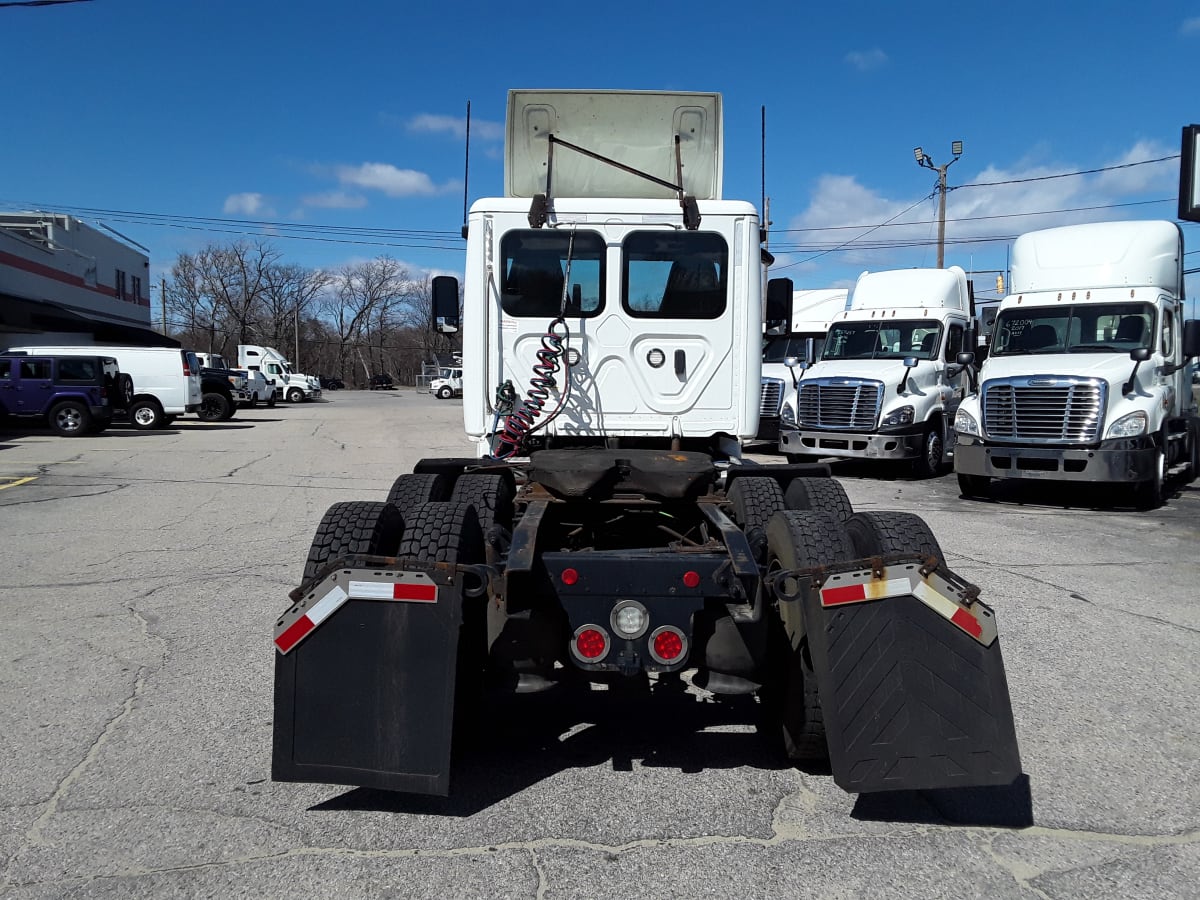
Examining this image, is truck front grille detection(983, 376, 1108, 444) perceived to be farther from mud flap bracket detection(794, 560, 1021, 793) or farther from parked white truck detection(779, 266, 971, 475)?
mud flap bracket detection(794, 560, 1021, 793)

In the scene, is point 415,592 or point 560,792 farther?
point 560,792

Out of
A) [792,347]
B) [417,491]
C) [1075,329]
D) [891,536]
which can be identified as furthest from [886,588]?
[792,347]

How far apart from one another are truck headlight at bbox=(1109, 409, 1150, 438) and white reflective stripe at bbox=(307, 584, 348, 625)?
11222mm

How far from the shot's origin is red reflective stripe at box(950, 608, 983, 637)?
3193mm

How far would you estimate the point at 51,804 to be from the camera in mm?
3545

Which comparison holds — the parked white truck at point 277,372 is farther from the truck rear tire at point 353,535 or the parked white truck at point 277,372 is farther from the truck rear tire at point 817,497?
the truck rear tire at point 353,535

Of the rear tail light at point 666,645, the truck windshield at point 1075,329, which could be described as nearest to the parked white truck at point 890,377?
the truck windshield at point 1075,329

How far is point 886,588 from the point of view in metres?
3.20

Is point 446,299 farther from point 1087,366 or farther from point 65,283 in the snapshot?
point 65,283

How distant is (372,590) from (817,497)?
2.48 meters

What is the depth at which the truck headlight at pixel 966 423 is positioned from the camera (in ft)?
42.2

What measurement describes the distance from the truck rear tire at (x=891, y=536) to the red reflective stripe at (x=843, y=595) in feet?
1.14

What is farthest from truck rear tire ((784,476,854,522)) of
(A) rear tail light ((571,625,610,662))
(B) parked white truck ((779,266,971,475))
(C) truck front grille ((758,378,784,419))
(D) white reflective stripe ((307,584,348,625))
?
(C) truck front grille ((758,378,784,419))

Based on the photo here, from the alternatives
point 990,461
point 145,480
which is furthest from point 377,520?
point 145,480
